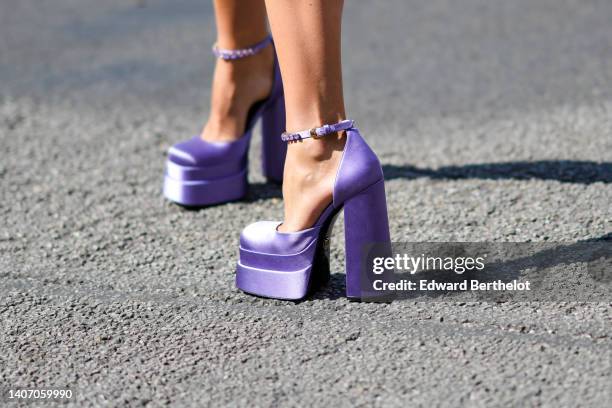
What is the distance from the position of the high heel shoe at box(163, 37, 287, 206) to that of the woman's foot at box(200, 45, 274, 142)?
0.02 metres

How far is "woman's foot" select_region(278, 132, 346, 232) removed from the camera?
1.66 m

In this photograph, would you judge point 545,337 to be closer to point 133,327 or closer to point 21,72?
point 133,327

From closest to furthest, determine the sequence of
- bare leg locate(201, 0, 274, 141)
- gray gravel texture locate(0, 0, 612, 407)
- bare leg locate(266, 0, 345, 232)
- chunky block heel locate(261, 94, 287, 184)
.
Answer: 1. gray gravel texture locate(0, 0, 612, 407)
2. bare leg locate(266, 0, 345, 232)
3. bare leg locate(201, 0, 274, 141)
4. chunky block heel locate(261, 94, 287, 184)

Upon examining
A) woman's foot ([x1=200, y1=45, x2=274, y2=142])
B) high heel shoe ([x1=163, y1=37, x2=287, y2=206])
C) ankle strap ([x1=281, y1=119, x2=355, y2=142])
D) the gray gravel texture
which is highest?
ankle strap ([x1=281, y1=119, x2=355, y2=142])

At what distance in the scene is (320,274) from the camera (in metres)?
1.73

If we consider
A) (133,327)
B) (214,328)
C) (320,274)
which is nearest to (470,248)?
(320,274)

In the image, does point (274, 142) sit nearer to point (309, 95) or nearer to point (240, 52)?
point (240, 52)

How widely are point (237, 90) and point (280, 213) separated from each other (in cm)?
35

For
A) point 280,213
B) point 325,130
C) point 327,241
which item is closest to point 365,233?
point 327,241

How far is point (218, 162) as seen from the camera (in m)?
2.26

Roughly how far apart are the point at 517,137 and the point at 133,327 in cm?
152

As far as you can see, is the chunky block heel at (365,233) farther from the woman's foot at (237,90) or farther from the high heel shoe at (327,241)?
the woman's foot at (237,90)

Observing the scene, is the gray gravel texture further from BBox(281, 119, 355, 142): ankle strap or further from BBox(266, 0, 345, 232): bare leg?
BBox(281, 119, 355, 142): ankle strap

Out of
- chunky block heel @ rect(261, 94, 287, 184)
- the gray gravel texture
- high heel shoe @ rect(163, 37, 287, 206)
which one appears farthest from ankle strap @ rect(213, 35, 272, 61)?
the gray gravel texture
